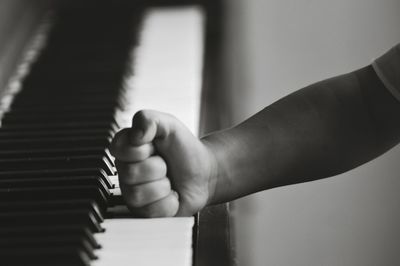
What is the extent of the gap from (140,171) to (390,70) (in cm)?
47

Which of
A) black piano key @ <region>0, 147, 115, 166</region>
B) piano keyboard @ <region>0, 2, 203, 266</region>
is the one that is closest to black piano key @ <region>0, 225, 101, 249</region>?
piano keyboard @ <region>0, 2, 203, 266</region>

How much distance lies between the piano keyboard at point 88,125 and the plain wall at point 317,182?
15 cm

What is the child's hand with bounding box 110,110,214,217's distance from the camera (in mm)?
731

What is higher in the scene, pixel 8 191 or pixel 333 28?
pixel 8 191

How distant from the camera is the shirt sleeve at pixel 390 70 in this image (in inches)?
39.8

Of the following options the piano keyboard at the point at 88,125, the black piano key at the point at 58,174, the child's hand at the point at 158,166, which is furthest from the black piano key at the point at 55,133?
the child's hand at the point at 158,166

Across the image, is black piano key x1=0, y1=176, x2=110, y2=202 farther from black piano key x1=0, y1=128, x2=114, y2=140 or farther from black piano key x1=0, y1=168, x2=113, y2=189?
black piano key x1=0, y1=128, x2=114, y2=140

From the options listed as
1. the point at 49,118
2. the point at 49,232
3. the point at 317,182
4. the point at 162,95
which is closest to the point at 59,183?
the point at 49,232

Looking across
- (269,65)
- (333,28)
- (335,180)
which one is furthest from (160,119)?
(333,28)

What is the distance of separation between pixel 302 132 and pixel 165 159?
0.91ft

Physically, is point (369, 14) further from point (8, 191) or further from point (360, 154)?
point (8, 191)

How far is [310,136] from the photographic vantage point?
0.97 m

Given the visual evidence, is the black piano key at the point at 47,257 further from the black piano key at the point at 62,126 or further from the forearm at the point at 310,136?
the black piano key at the point at 62,126

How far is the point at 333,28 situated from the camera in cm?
287
